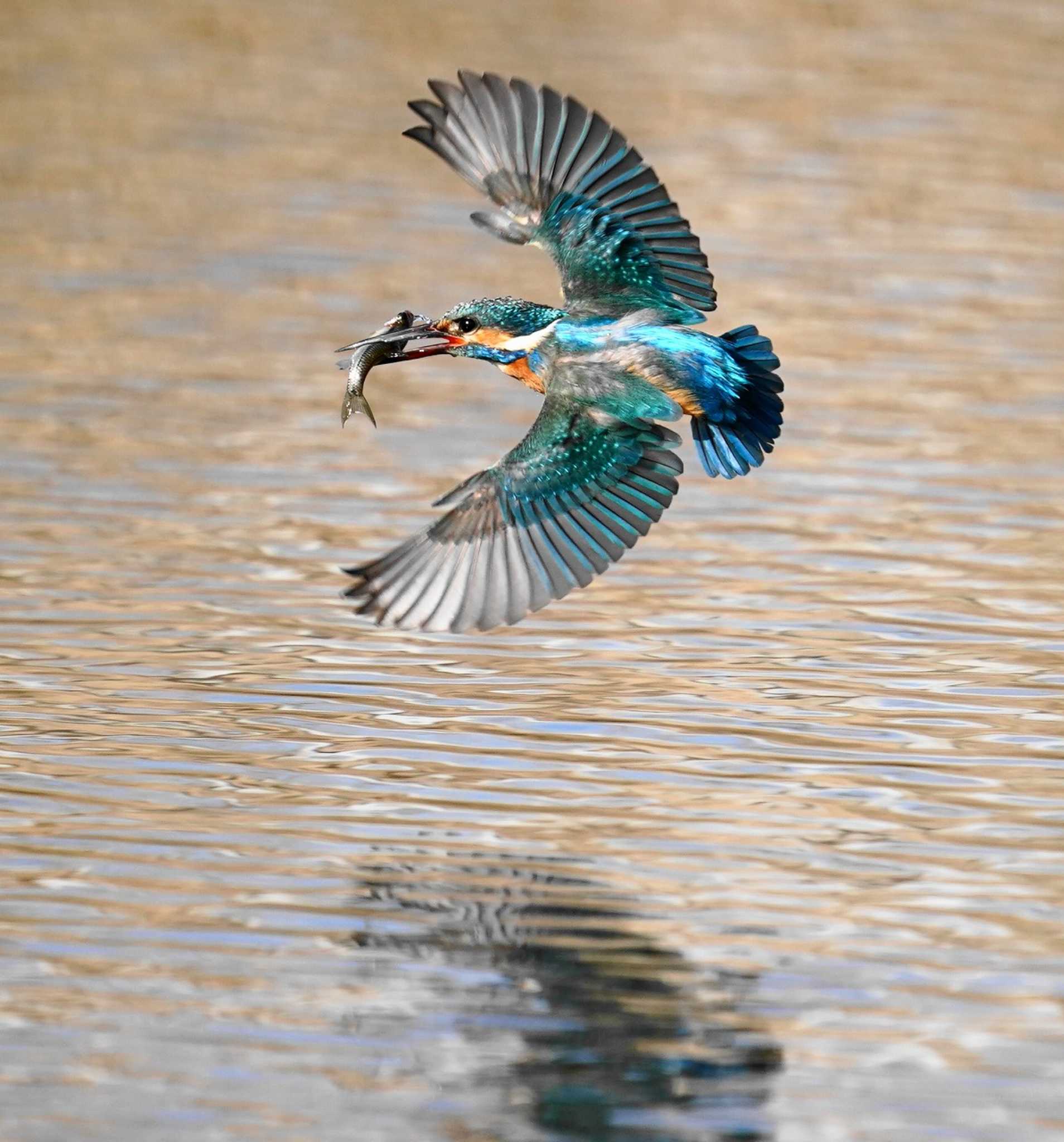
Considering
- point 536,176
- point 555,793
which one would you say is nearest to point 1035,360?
point 536,176

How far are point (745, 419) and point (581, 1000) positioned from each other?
225cm

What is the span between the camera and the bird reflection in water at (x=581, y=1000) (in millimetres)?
4777

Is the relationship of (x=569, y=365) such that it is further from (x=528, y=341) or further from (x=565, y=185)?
(x=565, y=185)

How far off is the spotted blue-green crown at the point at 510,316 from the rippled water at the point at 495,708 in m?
1.09

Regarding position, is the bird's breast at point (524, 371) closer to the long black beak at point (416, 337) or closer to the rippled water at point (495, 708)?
the long black beak at point (416, 337)

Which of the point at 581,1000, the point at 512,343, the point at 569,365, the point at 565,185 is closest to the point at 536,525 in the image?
the point at 569,365

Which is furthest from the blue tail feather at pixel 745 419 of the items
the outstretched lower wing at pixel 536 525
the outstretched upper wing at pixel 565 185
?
the outstretched upper wing at pixel 565 185

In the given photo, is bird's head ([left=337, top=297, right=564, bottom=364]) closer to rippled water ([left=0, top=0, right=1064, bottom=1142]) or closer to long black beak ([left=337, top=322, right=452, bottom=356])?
long black beak ([left=337, top=322, right=452, bottom=356])

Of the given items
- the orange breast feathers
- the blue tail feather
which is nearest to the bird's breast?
the orange breast feathers

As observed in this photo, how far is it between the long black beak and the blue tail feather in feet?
2.50

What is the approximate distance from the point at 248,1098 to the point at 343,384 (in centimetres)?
645

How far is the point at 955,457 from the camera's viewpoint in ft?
33.2

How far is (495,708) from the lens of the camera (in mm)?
7203

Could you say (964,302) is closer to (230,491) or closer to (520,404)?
(520,404)
